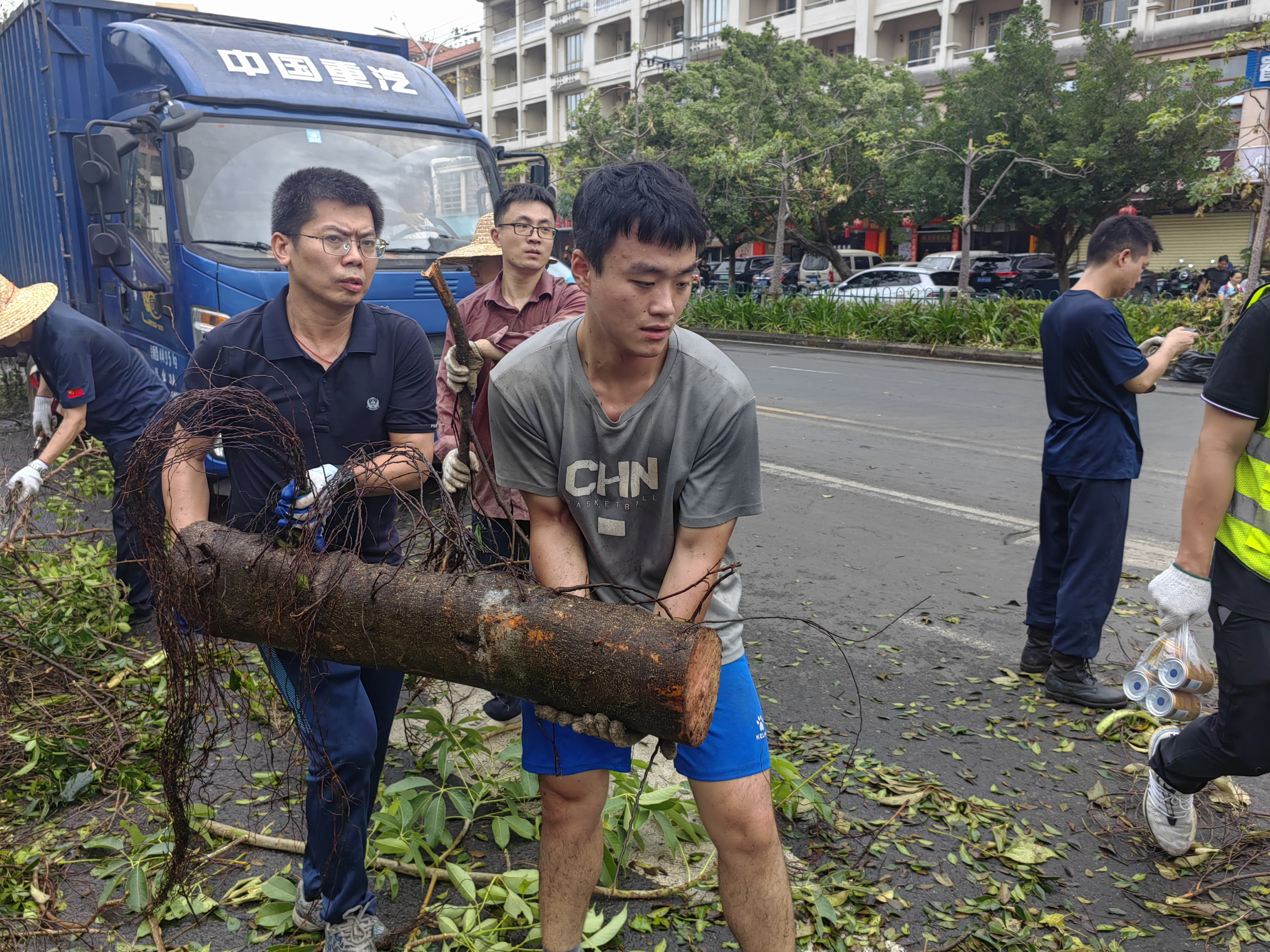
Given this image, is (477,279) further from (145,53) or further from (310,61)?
(145,53)

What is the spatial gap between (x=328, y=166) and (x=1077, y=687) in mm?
5494

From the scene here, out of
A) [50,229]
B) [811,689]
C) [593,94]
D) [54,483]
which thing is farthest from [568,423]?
[593,94]

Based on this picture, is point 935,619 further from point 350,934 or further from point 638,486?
point 350,934

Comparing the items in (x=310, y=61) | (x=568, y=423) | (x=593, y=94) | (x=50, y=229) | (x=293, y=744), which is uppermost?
(x=593, y=94)

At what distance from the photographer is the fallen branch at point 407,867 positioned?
2.82 meters

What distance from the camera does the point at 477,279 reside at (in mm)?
4992

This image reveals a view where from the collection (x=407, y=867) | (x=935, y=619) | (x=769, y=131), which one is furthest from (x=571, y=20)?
(x=407, y=867)

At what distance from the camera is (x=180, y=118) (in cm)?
643

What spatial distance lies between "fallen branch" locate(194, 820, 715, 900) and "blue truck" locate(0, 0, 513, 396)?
393 centimetres

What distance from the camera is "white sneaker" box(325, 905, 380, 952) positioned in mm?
2475

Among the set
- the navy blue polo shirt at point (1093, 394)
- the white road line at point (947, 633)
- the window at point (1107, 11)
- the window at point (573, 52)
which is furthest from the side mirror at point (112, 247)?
the window at point (573, 52)

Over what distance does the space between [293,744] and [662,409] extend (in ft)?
4.81

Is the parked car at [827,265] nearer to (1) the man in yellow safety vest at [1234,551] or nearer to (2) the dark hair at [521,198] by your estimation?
(2) the dark hair at [521,198]

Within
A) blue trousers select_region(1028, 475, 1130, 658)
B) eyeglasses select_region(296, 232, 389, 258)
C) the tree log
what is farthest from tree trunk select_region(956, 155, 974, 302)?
the tree log
